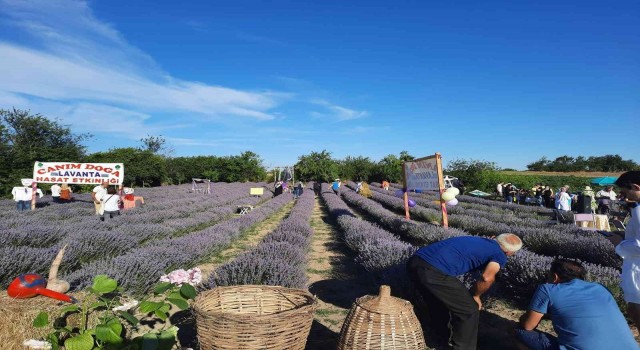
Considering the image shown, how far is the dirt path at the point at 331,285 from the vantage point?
3.69 meters

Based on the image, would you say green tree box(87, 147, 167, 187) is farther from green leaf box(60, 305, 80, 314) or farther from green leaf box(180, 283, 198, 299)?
green leaf box(180, 283, 198, 299)

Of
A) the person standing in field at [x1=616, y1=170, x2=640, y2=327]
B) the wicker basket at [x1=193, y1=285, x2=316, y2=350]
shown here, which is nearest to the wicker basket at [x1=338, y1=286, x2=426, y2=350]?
the wicker basket at [x1=193, y1=285, x2=316, y2=350]

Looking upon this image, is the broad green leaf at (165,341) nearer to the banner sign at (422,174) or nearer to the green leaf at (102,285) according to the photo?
the green leaf at (102,285)

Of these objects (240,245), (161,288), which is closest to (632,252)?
(161,288)

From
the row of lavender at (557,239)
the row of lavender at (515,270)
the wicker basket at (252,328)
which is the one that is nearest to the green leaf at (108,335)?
the wicker basket at (252,328)

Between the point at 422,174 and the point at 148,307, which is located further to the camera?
the point at 422,174

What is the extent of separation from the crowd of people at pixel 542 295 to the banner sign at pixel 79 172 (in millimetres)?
11804

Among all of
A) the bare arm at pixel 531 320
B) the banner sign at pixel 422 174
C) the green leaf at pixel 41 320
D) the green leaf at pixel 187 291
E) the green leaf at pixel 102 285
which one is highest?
the banner sign at pixel 422 174

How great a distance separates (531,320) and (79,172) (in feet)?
45.1

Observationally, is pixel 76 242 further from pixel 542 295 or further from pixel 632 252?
pixel 632 252

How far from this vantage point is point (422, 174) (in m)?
7.69

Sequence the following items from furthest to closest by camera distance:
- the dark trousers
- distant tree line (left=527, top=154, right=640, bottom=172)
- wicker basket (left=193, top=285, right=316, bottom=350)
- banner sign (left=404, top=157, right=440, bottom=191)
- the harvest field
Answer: distant tree line (left=527, top=154, right=640, bottom=172)
banner sign (left=404, top=157, right=440, bottom=191)
the harvest field
the dark trousers
wicker basket (left=193, top=285, right=316, bottom=350)

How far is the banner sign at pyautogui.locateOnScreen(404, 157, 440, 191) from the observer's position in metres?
7.07

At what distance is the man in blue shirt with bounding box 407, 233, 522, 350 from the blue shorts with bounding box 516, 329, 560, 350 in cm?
31
